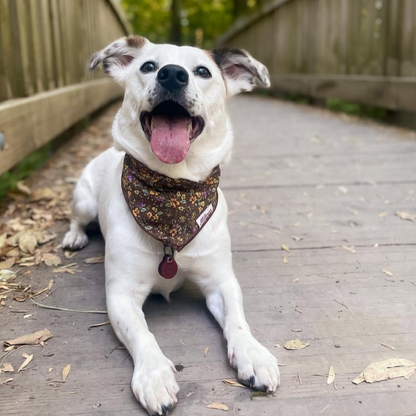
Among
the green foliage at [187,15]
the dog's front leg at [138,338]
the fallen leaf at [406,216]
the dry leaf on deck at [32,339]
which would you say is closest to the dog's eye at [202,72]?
the dog's front leg at [138,338]

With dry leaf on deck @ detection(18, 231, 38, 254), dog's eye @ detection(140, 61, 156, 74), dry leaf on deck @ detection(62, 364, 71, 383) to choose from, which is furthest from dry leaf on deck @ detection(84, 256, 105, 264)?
dog's eye @ detection(140, 61, 156, 74)

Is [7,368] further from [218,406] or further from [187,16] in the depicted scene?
[187,16]

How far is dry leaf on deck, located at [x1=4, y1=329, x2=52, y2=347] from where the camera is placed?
2.09 metres

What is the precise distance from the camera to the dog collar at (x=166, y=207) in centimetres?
229

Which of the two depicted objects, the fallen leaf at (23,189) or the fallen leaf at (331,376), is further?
the fallen leaf at (23,189)

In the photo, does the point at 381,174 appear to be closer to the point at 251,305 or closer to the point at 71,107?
the point at 251,305

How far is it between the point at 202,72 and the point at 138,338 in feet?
4.57

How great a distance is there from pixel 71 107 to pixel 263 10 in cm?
954

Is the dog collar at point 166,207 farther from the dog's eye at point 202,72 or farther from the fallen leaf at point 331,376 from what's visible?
the fallen leaf at point 331,376

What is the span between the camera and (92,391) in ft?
5.88

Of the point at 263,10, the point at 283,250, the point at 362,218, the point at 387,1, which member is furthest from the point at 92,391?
the point at 263,10

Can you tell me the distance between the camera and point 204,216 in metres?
2.40

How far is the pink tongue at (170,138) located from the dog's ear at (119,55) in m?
0.66

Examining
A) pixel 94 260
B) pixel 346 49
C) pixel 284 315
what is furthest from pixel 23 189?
pixel 346 49
